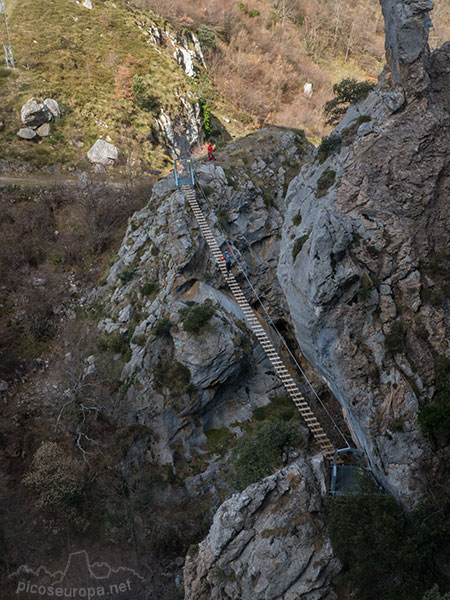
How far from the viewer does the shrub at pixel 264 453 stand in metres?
20.2

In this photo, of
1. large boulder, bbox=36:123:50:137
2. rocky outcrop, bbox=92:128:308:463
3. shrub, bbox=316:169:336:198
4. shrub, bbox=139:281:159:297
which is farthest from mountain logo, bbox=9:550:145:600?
large boulder, bbox=36:123:50:137

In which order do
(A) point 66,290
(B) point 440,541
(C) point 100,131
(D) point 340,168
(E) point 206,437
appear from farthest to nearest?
(C) point 100,131 → (A) point 66,290 → (E) point 206,437 → (D) point 340,168 → (B) point 440,541

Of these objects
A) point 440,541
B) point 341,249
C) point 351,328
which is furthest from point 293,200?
point 440,541

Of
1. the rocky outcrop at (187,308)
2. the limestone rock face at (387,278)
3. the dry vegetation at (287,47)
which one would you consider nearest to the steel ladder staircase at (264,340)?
the rocky outcrop at (187,308)

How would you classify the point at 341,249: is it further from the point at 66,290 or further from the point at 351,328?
the point at 66,290

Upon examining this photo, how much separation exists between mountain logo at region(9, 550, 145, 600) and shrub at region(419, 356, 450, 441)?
16999 millimetres

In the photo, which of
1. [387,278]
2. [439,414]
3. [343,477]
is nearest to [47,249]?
[387,278]

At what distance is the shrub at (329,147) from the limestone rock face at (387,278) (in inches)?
69.6

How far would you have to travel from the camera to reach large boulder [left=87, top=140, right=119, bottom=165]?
49531 mm

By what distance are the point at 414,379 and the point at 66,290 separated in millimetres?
31193

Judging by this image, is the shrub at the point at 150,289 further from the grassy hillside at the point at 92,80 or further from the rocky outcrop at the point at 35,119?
the rocky outcrop at the point at 35,119

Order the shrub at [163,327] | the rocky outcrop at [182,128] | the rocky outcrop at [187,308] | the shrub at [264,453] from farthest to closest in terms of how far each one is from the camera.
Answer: the rocky outcrop at [182,128]
the shrub at [163,327]
the rocky outcrop at [187,308]
the shrub at [264,453]

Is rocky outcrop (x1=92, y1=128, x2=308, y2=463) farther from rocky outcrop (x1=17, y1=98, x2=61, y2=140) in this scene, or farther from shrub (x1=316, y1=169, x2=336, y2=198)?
rocky outcrop (x1=17, y1=98, x2=61, y2=140)

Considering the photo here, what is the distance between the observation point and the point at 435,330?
1677 cm
